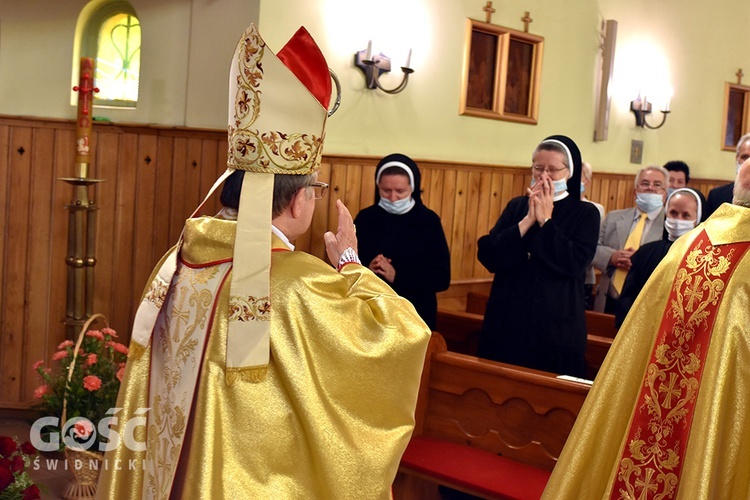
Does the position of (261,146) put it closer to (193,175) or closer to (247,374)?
(247,374)

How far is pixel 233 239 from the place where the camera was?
238 cm

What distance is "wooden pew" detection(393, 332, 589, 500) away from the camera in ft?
11.9

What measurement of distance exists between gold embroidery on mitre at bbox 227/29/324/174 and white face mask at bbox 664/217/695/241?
293cm

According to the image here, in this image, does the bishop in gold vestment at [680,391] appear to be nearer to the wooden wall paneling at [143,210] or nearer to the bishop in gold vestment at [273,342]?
the bishop in gold vestment at [273,342]

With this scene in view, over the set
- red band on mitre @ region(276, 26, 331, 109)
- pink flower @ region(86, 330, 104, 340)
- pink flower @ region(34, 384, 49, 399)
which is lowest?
pink flower @ region(34, 384, 49, 399)

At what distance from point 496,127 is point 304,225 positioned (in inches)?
172

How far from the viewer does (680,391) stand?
294cm

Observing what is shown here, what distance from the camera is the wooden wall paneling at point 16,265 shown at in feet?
18.0

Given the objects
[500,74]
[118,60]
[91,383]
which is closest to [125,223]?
[118,60]

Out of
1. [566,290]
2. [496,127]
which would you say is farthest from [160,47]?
[566,290]

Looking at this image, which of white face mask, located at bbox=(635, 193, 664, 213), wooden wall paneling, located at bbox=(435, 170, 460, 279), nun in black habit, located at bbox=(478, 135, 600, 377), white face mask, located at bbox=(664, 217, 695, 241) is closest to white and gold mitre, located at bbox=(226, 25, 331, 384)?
nun in black habit, located at bbox=(478, 135, 600, 377)

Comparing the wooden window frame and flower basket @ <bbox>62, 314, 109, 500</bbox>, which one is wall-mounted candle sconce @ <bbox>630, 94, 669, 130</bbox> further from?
flower basket @ <bbox>62, 314, 109, 500</bbox>

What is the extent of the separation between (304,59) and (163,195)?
3311mm

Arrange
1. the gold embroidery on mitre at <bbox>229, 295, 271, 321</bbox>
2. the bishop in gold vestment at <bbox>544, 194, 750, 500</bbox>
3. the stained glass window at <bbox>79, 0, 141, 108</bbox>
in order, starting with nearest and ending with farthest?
the gold embroidery on mitre at <bbox>229, 295, 271, 321</bbox> → the bishop in gold vestment at <bbox>544, 194, 750, 500</bbox> → the stained glass window at <bbox>79, 0, 141, 108</bbox>
